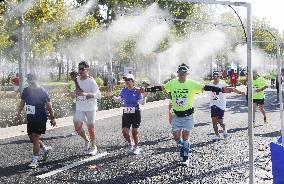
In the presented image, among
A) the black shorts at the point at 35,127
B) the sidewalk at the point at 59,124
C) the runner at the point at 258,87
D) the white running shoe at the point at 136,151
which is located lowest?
the sidewalk at the point at 59,124

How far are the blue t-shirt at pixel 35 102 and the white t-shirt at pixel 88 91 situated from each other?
4.03 feet

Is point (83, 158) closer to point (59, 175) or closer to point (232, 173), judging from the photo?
point (59, 175)

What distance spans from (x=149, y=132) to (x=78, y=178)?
5698 millimetres

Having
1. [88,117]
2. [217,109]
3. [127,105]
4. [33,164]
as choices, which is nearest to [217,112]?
[217,109]

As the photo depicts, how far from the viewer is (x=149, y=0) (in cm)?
3438

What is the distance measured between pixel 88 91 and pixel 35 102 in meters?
1.45

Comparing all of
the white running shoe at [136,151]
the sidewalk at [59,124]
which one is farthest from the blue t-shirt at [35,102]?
the sidewalk at [59,124]

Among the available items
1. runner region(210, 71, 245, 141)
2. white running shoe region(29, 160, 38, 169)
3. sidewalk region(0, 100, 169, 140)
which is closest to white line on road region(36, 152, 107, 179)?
white running shoe region(29, 160, 38, 169)

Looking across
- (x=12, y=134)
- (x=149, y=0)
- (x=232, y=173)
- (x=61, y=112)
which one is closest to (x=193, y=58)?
(x=149, y=0)

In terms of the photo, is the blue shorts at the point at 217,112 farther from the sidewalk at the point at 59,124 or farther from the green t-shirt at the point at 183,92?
the sidewalk at the point at 59,124

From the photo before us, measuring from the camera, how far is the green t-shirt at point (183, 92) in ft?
27.0

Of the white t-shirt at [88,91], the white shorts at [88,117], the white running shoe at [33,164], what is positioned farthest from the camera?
the white shorts at [88,117]

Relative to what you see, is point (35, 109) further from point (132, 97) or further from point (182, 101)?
point (182, 101)

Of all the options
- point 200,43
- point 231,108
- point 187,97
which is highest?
point 200,43
